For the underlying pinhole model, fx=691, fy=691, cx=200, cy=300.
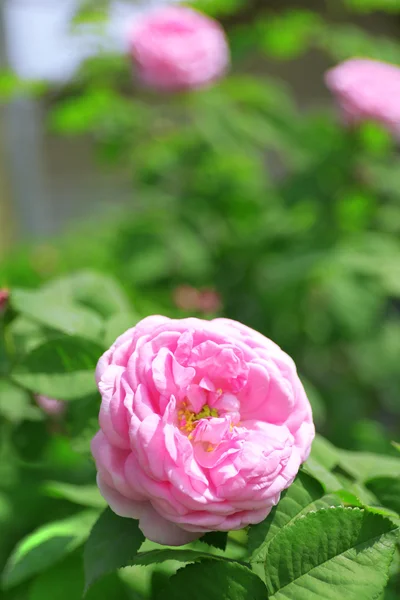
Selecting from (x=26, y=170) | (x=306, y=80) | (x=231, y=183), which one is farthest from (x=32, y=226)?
(x=231, y=183)

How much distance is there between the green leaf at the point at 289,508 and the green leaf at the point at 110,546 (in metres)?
0.10

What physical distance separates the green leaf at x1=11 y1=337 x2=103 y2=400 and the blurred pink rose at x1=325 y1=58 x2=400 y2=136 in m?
1.21

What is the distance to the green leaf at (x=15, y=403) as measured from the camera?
2.94 feet

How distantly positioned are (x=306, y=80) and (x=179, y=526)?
402 centimetres

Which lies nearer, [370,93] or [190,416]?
[190,416]

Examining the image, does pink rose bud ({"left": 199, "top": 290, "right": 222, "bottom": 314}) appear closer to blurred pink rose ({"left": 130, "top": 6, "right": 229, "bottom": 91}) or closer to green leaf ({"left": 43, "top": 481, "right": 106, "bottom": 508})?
blurred pink rose ({"left": 130, "top": 6, "right": 229, "bottom": 91})

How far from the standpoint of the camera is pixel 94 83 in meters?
2.21

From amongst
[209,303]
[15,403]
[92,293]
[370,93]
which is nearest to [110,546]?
[15,403]

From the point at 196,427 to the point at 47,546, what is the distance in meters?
0.32

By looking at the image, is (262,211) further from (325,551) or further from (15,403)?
(325,551)

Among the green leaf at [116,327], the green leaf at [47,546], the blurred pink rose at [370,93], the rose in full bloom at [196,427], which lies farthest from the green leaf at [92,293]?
the blurred pink rose at [370,93]

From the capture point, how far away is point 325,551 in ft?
1.82

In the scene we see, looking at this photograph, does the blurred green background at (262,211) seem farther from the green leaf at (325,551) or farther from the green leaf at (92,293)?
the green leaf at (325,551)

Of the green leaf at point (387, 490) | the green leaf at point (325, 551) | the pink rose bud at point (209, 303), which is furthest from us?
the pink rose bud at point (209, 303)
